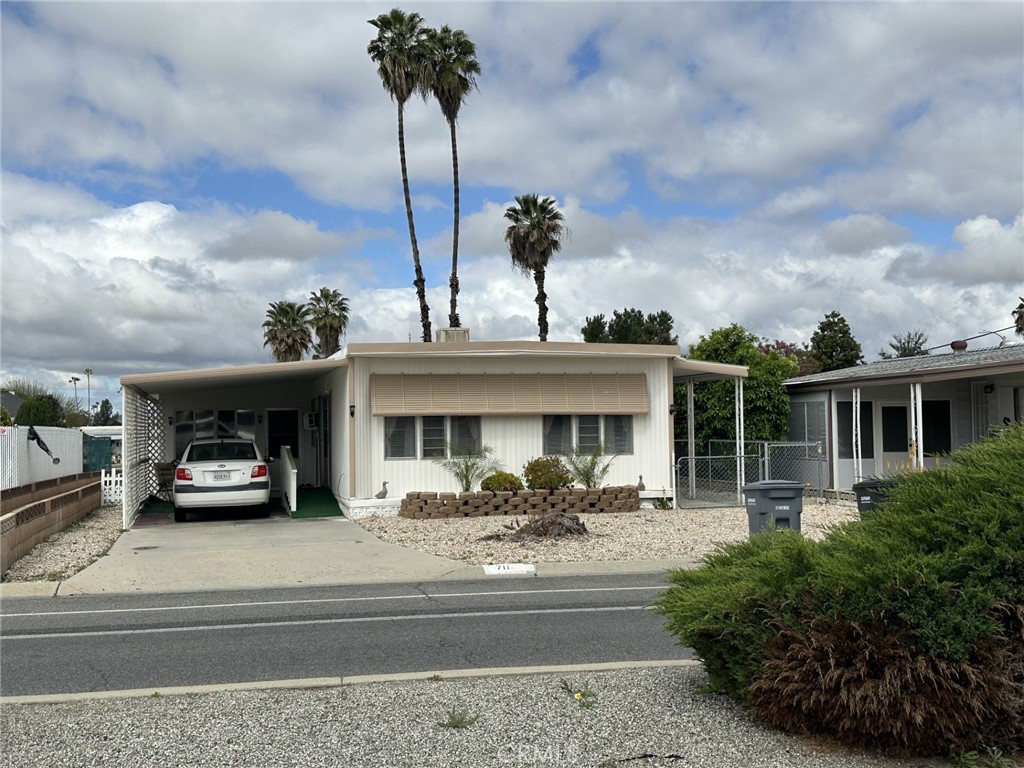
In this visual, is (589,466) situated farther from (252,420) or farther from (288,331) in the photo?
(288,331)

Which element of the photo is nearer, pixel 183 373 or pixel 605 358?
pixel 183 373

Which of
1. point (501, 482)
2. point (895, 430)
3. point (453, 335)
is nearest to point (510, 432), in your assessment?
point (501, 482)

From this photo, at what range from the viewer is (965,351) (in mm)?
24938

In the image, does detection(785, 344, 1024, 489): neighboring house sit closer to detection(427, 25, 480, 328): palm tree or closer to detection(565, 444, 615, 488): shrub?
detection(565, 444, 615, 488): shrub

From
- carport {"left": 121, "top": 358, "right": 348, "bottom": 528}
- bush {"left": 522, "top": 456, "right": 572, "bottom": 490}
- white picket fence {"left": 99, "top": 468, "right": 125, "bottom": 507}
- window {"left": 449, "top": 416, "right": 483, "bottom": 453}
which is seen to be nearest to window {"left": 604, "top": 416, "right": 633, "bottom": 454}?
bush {"left": 522, "top": 456, "right": 572, "bottom": 490}

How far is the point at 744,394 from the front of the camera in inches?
950

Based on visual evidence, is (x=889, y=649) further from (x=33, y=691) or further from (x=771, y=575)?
(x=33, y=691)

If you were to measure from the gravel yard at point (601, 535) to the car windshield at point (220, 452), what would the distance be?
2.54 metres

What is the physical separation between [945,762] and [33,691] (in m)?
5.56

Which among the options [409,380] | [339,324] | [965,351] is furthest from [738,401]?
[339,324]

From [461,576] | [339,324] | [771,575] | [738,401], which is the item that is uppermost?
[339,324]

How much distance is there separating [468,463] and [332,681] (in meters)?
11.9

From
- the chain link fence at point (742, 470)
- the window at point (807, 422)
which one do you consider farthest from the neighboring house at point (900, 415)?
the chain link fence at point (742, 470)

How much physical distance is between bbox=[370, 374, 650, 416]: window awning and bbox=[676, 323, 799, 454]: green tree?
15.8 feet
